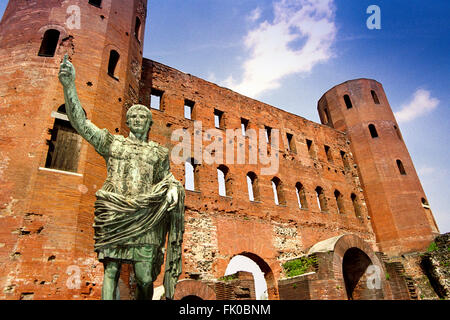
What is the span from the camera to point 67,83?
295cm

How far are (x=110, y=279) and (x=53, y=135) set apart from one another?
6.16 m

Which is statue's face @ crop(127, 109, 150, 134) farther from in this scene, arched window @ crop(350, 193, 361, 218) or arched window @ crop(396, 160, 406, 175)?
arched window @ crop(396, 160, 406, 175)

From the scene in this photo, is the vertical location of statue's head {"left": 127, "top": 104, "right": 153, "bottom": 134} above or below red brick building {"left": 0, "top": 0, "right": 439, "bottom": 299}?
below

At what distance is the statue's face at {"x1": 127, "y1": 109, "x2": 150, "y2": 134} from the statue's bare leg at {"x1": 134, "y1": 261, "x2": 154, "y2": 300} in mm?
1457

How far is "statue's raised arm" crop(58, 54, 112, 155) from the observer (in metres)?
2.93

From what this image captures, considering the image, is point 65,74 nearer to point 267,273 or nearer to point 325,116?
point 267,273

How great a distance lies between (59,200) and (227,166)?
7547 mm

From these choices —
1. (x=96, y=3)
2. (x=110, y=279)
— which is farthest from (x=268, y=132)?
(x=110, y=279)

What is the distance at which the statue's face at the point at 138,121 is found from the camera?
3.47 m

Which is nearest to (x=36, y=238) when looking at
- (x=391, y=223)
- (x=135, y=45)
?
(x=135, y=45)

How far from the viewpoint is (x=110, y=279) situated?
2.73 m

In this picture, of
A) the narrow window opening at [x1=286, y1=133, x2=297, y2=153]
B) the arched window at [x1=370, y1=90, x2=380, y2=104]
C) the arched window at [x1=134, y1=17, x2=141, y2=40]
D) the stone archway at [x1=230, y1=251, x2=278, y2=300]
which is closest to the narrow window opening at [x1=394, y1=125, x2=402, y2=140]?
the arched window at [x1=370, y1=90, x2=380, y2=104]

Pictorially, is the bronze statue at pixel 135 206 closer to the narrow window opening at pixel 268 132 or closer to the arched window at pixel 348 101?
the narrow window opening at pixel 268 132

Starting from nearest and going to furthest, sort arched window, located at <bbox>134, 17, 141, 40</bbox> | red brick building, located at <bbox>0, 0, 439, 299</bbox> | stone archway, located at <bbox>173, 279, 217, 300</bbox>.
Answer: red brick building, located at <bbox>0, 0, 439, 299</bbox> < stone archway, located at <bbox>173, 279, 217, 300</bbox> < arched window, located at <bbox>134, 17, 141, 40</bbox>
